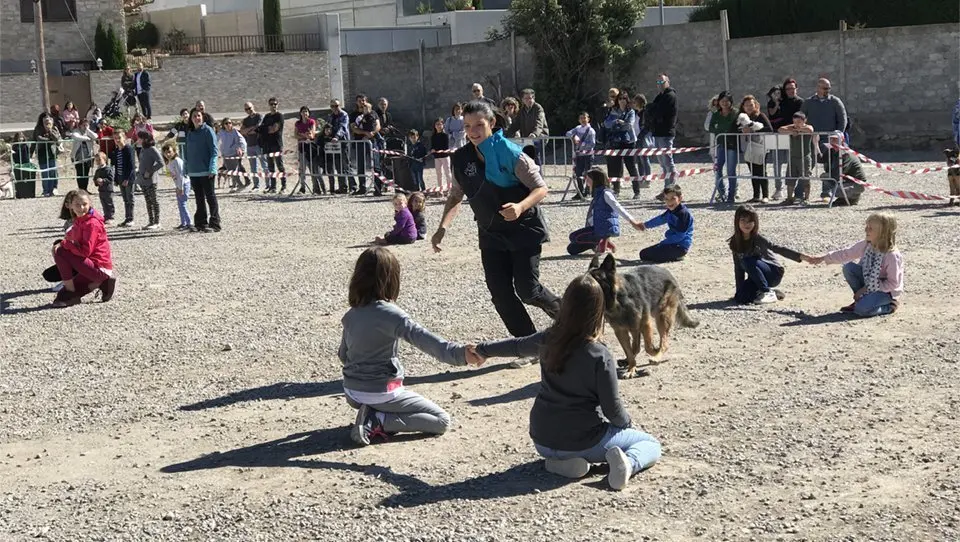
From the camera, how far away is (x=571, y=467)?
6324 millimetres

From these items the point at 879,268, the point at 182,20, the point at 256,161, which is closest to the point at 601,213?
the point at 879,268

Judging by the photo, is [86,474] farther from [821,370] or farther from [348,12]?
[348,12]

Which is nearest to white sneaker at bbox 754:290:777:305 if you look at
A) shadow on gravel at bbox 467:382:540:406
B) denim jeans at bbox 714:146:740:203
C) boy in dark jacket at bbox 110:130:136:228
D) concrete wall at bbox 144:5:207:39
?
shadow on gravel at bbox 467:382:540:406

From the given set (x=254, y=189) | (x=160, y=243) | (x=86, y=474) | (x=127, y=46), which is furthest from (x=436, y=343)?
(x=127, y=46)

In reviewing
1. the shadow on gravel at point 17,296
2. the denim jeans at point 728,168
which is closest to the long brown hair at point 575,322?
the shadow on gravel at point 17,296

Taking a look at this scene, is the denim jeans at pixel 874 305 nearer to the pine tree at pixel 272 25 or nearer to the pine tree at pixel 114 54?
the pine tree at pixel 272 25

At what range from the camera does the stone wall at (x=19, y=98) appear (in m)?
44.7

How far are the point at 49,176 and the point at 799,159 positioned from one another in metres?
16.9

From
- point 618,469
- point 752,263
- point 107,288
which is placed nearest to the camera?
point 618,469

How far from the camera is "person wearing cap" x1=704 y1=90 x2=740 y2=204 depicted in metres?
19.9

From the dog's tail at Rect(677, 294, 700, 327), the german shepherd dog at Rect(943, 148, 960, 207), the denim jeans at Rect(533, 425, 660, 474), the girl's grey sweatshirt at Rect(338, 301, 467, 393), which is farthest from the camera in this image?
the german shepherd dog at Rect(943, 148, 960, 207)

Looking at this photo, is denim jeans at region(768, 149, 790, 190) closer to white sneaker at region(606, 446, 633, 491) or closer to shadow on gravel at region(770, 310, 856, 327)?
shadow on gravel at region(770, 310, 856, 327)

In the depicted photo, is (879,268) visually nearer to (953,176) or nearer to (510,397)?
(510,397)

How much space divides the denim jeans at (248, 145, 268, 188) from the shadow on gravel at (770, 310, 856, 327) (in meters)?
17.3
